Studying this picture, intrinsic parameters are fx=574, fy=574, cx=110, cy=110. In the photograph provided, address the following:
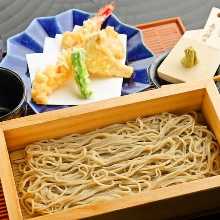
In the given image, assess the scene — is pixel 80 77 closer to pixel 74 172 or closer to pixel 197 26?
pixel 74 172

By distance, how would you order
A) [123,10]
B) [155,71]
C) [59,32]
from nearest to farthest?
[155,71], [59,32], [123,10]

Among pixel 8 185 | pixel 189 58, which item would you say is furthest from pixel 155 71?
pixel 8 185

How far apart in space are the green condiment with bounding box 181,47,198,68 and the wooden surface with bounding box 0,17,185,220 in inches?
5.5

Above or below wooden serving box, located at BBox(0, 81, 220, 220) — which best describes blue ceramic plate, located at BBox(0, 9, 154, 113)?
above

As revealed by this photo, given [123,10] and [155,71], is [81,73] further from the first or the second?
[123,10]

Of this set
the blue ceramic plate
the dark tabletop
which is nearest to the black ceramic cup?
the blue ceramic plate

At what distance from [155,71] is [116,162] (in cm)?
27

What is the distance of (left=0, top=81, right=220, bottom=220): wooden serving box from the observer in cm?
98

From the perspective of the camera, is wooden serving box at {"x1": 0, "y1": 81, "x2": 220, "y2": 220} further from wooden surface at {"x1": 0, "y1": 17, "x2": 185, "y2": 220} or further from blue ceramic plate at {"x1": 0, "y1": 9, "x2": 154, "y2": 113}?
wooden surface at {"x1": 0, "y1": 17, "x2": 185, "y2": 220}

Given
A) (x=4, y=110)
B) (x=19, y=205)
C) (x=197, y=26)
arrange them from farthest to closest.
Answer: (x=197, y=26) → (x=4, y=110) → (x=19, y=205)

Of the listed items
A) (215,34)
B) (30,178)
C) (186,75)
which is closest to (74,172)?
(30,178)

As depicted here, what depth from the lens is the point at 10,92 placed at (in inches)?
47.8

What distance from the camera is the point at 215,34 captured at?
1.33m

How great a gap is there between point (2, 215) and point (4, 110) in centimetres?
24
